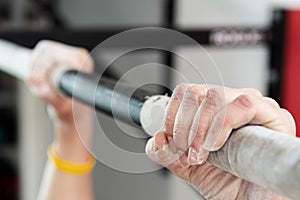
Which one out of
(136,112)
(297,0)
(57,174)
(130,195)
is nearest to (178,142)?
(136,112)

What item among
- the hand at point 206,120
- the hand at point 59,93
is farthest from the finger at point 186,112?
the hand at point 59,93

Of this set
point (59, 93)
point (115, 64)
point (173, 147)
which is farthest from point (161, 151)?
point (115, 64)

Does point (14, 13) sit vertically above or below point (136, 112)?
below

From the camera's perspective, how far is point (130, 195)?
2.35 m

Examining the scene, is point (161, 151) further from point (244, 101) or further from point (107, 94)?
point (107, 94)

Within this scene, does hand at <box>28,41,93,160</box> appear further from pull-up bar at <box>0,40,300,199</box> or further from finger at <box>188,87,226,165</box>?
finger at <box>188,87,226,165</box>

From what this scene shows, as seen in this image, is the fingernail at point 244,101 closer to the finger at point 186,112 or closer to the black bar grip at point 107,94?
the finger at point 186,112

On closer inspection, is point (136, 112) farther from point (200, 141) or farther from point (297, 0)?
point (297, 0)

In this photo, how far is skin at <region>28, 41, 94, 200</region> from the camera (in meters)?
0.91

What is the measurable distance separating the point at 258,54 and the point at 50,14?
779 mm

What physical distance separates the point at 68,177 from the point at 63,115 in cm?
11

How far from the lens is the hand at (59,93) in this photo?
91 cm

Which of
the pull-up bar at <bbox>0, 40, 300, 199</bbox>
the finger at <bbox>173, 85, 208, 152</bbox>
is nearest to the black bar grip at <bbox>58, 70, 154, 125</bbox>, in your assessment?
the pull-up bar at <bbox>0, 40, 300, 199</bbox>

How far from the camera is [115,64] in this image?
221 centimetres
